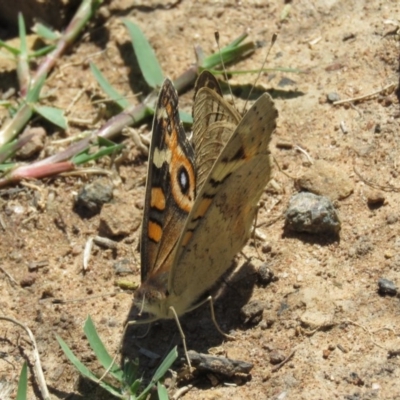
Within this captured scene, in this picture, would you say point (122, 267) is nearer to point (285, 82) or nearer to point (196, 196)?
point (196, 196)

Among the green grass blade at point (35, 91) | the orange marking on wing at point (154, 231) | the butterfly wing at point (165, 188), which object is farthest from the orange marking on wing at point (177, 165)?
the green grass blade at point (35, 91)

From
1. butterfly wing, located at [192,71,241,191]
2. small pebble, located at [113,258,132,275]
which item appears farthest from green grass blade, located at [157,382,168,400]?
butterfly wing, located at [192,71,241,191]

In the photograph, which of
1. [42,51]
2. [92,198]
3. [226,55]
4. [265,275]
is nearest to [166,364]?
[265,275]

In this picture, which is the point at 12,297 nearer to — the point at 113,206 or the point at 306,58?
the point at 113,206

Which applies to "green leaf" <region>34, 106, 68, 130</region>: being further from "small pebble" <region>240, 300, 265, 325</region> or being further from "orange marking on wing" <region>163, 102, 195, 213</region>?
"small pebble" <region>240, 300, 265, 325</region>

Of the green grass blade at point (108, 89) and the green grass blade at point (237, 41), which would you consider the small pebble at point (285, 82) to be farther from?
the green grass blade at point (108, 89)

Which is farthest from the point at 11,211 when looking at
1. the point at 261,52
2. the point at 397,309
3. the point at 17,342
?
the point at 397,309
